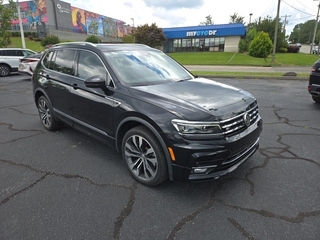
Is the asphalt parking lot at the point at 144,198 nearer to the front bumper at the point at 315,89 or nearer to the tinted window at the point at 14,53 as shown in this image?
the front bumper at the point at 315,89

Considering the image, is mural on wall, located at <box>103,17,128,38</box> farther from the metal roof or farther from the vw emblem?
the vw emblem

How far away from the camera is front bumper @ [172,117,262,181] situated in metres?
2.30

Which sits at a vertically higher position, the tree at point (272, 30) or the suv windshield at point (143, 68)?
the tree at point (272, 30)

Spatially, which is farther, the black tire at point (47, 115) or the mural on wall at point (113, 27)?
the mural on wall at point (113, 27)

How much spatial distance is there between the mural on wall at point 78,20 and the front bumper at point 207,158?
8026cm

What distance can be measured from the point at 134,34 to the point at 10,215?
Result: 46.7 m

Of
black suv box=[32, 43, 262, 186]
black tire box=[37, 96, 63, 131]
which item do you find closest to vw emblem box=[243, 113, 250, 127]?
black suv box=[32, 43, 262, 186]

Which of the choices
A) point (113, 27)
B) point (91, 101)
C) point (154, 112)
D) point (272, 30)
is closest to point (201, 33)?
point (272, 30)

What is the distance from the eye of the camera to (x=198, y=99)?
2672 mm

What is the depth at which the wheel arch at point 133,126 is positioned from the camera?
2.47 m

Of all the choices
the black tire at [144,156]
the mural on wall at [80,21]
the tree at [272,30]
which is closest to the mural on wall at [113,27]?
the mural on wall at [80,21]

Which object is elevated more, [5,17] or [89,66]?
[5,17]

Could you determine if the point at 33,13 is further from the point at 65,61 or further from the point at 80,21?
the point at 65,61

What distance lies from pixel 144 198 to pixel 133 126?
2.94 ft
